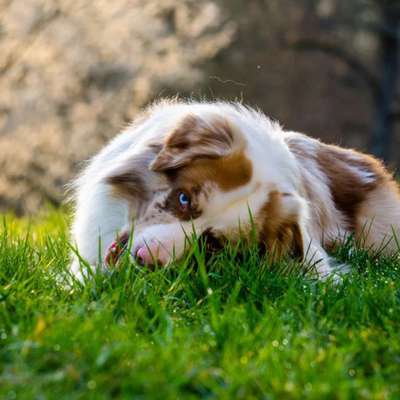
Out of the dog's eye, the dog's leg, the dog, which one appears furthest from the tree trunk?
the dog's eye

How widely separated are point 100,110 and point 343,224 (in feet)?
21.4

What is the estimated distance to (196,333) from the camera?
247cm

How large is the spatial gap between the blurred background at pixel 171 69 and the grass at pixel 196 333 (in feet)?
11.2

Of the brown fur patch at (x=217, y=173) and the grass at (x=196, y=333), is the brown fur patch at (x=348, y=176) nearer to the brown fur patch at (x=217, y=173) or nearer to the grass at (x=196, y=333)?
the brown fur patch at (x=217, y=173)

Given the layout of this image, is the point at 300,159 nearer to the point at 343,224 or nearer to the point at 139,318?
the point at 343,224

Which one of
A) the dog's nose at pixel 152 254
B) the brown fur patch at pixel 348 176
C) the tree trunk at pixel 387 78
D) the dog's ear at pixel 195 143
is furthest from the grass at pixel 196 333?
the tree trunk at pixel 387 78

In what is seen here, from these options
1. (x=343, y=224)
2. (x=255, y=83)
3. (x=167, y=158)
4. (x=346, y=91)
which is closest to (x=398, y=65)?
(x=346, y=91)

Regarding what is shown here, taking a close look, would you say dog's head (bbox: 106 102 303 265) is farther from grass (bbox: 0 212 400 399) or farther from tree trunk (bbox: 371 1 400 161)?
tree trunk (bbox: 371 1 400 161)

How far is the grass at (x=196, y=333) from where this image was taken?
6.71ft

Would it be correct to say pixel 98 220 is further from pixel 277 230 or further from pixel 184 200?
pixel 277 230

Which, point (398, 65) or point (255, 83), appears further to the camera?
point (398, 65)

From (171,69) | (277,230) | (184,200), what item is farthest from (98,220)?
(171,69)

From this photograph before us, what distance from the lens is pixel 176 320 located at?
8.86ft

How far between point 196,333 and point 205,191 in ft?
3.59
